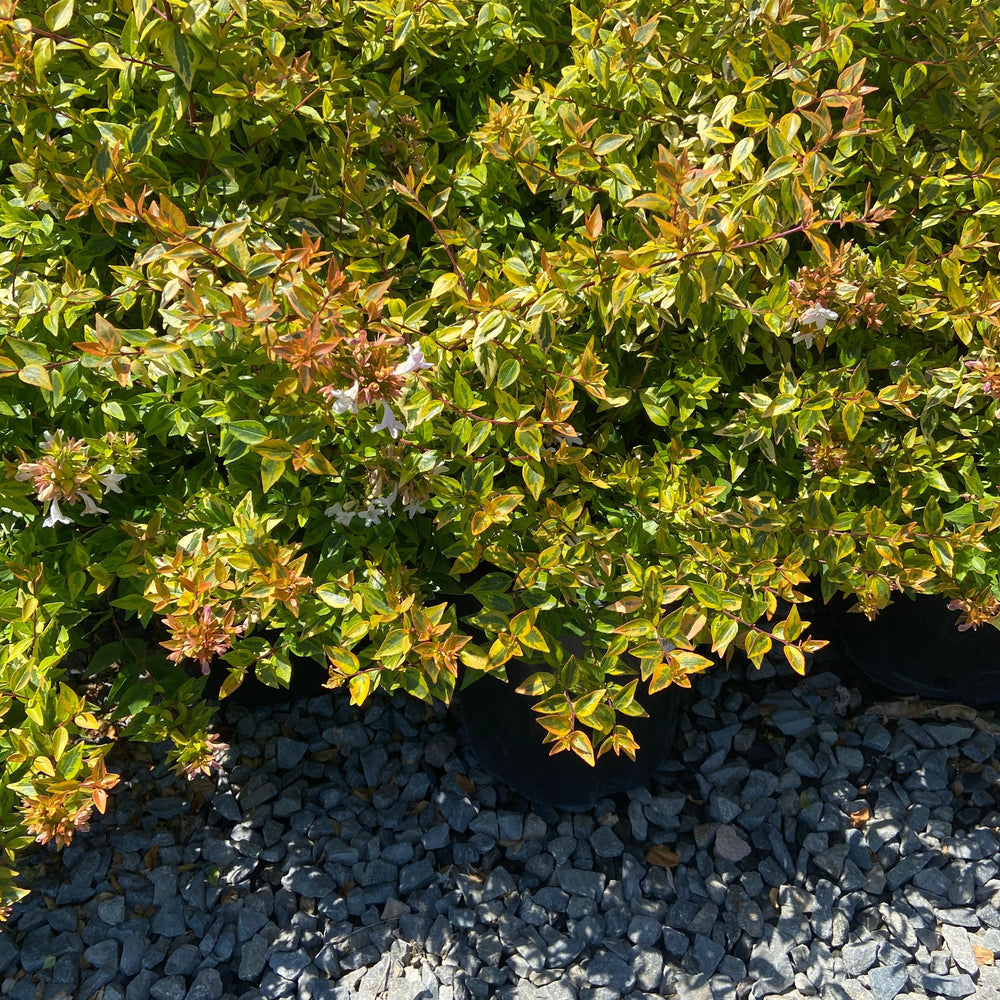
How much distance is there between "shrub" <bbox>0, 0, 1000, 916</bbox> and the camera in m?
1.52

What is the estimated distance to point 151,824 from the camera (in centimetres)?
228

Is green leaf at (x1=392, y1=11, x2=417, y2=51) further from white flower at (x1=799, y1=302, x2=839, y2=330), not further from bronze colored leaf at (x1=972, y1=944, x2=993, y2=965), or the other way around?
bronze colored leaf at (x1=972, y1=944, x2=993, y2=965)

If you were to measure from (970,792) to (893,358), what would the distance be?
1095 millimetres

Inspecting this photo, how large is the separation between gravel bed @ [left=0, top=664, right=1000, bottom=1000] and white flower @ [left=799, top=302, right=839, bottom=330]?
1174 millimetres

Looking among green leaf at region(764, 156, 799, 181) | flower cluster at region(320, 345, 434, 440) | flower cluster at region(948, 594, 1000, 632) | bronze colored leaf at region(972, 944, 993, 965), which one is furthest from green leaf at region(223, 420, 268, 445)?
bronze colored leaf at region(972, 944, 993, 965)

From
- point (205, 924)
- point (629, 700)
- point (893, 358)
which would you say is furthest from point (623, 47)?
point (205, 924)

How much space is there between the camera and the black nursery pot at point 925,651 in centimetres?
239

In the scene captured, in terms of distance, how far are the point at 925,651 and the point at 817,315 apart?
1175mm

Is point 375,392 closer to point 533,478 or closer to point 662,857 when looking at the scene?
point 533,478

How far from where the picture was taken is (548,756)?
7.43ft

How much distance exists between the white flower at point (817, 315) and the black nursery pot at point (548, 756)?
97 cm

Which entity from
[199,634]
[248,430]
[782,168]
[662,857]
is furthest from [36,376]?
[662,857]

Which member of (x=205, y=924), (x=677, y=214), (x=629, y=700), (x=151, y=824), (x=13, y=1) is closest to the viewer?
(x=677, y=214)

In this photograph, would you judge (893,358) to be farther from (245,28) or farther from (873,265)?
(245,28)
